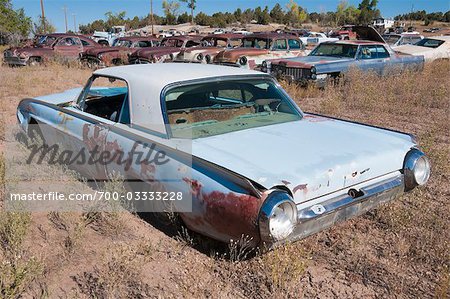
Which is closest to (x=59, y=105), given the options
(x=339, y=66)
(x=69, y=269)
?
(x=69, y=269)

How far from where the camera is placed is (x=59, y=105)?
482 cm

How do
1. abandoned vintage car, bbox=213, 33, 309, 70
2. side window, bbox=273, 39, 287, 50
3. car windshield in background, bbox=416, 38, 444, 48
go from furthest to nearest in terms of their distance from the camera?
car windshield in background, bbox=416, 38, 444, 48, side window, bbox=273, 39, 287, 50, abandoned vintage car, bbox=213, 33, 309, 70

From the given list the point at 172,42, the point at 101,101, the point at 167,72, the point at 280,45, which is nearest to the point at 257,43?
the point at 280,45

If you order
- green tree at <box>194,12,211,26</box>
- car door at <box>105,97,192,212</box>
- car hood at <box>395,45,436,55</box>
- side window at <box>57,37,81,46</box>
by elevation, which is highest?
green tree at <box>194,12,211,26</box>

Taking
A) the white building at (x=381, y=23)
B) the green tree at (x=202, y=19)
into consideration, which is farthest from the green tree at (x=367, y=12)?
the green tree at (x=202, y=19)

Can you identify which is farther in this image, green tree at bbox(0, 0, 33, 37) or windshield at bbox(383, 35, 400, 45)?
green tree at bbox(0, 0, 33, 37)

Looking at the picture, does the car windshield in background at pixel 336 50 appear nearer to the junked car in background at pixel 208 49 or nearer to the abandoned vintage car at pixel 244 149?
the junked car in background at pixel 208 49

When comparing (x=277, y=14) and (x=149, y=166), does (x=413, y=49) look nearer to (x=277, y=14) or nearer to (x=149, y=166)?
(x=149, y=166)

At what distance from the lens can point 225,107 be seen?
400 cm

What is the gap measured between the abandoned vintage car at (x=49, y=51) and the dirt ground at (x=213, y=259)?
13.4 metres

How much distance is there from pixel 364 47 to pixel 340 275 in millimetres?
9190

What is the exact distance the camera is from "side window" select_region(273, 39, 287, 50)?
1257cm

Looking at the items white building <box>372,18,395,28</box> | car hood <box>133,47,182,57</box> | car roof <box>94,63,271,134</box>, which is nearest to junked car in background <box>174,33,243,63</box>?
car hood <box>133,47,182,57</box>

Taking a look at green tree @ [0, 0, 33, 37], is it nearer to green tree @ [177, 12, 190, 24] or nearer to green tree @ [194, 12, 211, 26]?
green tree @ [194, 12, 211, 26]
